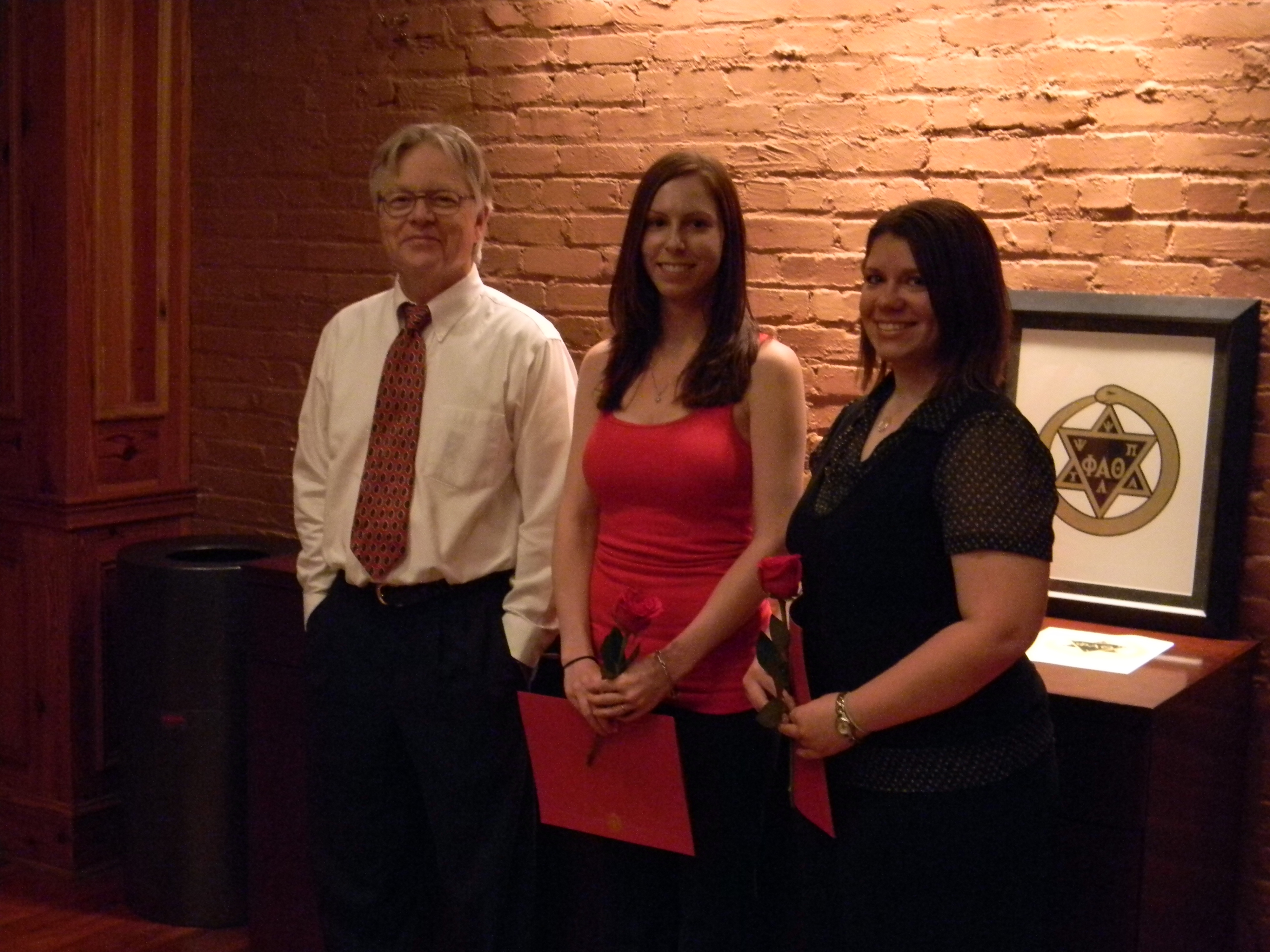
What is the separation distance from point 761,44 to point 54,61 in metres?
1.78

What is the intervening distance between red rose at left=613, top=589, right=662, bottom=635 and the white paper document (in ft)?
2.08

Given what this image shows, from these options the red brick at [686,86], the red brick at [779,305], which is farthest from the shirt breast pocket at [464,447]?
the red brick at [686,86]

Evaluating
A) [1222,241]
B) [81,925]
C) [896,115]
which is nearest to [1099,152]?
[1222,241]

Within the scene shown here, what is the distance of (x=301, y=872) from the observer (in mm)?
3309

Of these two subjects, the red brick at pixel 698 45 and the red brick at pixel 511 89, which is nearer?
the red brick at pixel 698 45

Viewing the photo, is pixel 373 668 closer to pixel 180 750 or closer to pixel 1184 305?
pixel 180 750

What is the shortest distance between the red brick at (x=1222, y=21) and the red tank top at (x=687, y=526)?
44.9 inches

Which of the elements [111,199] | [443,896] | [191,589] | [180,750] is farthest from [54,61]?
[443,896]

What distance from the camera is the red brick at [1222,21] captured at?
264 cm

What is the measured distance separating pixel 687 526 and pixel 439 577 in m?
0.55

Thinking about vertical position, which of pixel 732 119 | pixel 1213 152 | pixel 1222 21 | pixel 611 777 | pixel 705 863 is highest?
pixel 1222 21

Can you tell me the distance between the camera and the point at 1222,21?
2.67 metres

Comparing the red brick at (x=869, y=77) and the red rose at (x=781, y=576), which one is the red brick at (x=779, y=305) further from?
the red rose at (x=781, y=576)

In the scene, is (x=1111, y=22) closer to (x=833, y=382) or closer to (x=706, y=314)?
(x=833, y=382)
